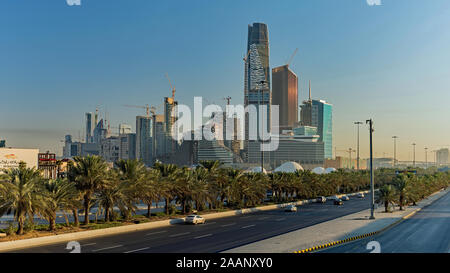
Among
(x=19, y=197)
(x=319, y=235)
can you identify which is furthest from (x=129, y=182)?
(x=319, y=235)

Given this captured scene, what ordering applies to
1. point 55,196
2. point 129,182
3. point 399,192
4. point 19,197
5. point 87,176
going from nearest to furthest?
point 19,197 → point 55,196 → point 87,176 → point 129,182 → point 399,192

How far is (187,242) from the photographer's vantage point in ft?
99.2

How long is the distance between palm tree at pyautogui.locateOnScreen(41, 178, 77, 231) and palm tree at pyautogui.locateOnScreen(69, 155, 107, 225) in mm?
1462

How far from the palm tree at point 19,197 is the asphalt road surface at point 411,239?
68.3 feet

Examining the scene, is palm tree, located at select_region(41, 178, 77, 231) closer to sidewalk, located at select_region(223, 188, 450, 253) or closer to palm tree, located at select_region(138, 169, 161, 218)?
palm tree, located at select_region(138, 169, 161, 218)

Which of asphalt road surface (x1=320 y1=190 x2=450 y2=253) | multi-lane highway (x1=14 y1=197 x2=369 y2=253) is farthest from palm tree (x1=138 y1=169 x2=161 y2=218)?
asphalt road surface (x1=320 y1=190 x2=450 y2=253)

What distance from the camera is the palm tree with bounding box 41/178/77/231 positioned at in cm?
3156

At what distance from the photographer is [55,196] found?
32.6 m

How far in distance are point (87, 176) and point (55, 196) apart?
415 centimetres

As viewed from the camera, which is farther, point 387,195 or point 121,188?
point 387,195

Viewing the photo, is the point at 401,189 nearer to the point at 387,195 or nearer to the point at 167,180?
the point at 387,195
